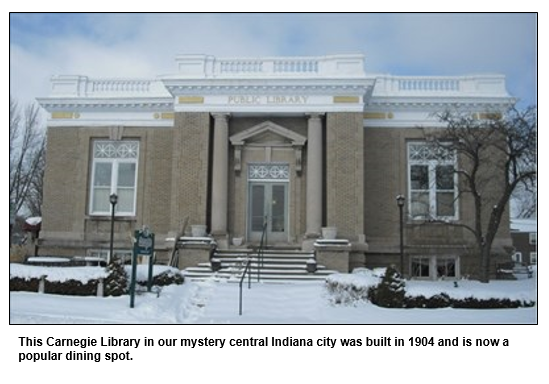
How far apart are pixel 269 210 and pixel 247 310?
9.19 metres

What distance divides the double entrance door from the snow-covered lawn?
6.51m

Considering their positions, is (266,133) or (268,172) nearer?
(266,133)

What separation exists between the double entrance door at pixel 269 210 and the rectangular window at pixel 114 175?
504 cm

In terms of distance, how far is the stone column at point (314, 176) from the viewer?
20719 millimetres

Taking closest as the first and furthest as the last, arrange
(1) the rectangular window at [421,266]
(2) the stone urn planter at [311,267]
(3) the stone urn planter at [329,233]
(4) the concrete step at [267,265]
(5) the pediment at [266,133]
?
(2) the stone urn planter at [311,267] < (4) the concrete step at [267,265] < (3) the stone urn planter at [329,233] < (5) the pediment at [266,133] < (1) the rectangular window at [421,266]

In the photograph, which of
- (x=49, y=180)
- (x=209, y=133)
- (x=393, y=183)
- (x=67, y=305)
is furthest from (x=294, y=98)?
(x=67, y=305)

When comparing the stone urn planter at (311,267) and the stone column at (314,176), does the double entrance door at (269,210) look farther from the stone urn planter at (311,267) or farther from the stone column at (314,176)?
the stone urn planter at (311,267)

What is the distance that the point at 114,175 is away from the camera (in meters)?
23.8

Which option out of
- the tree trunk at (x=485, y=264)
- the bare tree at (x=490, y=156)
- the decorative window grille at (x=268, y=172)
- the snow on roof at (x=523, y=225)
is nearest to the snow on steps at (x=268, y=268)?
the decorative window grille at (x=268, y=172)

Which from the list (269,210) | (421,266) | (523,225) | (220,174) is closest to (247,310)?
(220,174)

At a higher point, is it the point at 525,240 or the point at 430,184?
the point at 430,184

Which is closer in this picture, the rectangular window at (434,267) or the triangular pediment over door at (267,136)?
the triangular pediment over door at (267,136)

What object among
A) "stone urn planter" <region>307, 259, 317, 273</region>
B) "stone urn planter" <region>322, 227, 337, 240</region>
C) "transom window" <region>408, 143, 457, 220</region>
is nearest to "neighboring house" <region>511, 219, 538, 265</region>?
"transom window" <region>408, 143, 457, 220</region>

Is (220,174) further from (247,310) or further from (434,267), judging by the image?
(434,267)
